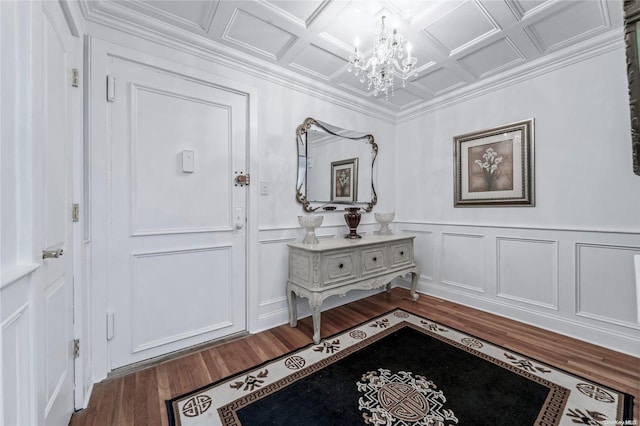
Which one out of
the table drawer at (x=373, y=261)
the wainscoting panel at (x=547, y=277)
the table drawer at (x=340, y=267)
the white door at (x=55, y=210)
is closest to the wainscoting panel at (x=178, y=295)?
the white door at (x=55, y=210)

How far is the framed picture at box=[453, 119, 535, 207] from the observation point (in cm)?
260

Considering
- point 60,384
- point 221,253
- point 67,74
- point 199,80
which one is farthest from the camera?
point 221,253

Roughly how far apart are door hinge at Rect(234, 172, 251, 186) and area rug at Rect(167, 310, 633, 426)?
1.50 meters

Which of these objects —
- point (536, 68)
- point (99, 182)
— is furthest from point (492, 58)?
point (99, 182)

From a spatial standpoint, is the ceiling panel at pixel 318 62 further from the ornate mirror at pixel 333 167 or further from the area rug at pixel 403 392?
the area rug at pixel 403 392

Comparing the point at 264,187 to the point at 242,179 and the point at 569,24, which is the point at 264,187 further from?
the point at 569,24

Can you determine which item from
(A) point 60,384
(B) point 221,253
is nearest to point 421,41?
(B) point 221,253

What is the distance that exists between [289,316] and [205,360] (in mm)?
831

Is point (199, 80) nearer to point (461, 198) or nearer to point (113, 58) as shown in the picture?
point (113, 58)

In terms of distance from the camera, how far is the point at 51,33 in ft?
3.84

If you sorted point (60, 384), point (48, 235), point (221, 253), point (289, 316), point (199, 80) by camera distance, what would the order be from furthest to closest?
1. point (289, 316)
2. point (221, 253)
3. point (199, 80)
4. point (60, 384)
5. point (48, 235)

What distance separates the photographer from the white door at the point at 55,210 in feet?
3.32

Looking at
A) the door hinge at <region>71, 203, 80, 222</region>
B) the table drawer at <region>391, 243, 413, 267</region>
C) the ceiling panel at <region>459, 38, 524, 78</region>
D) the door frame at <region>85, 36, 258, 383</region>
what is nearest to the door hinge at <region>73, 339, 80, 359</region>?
the door frame at <region>85, 36, 258, 383</region>

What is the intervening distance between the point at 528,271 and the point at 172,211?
335cm
